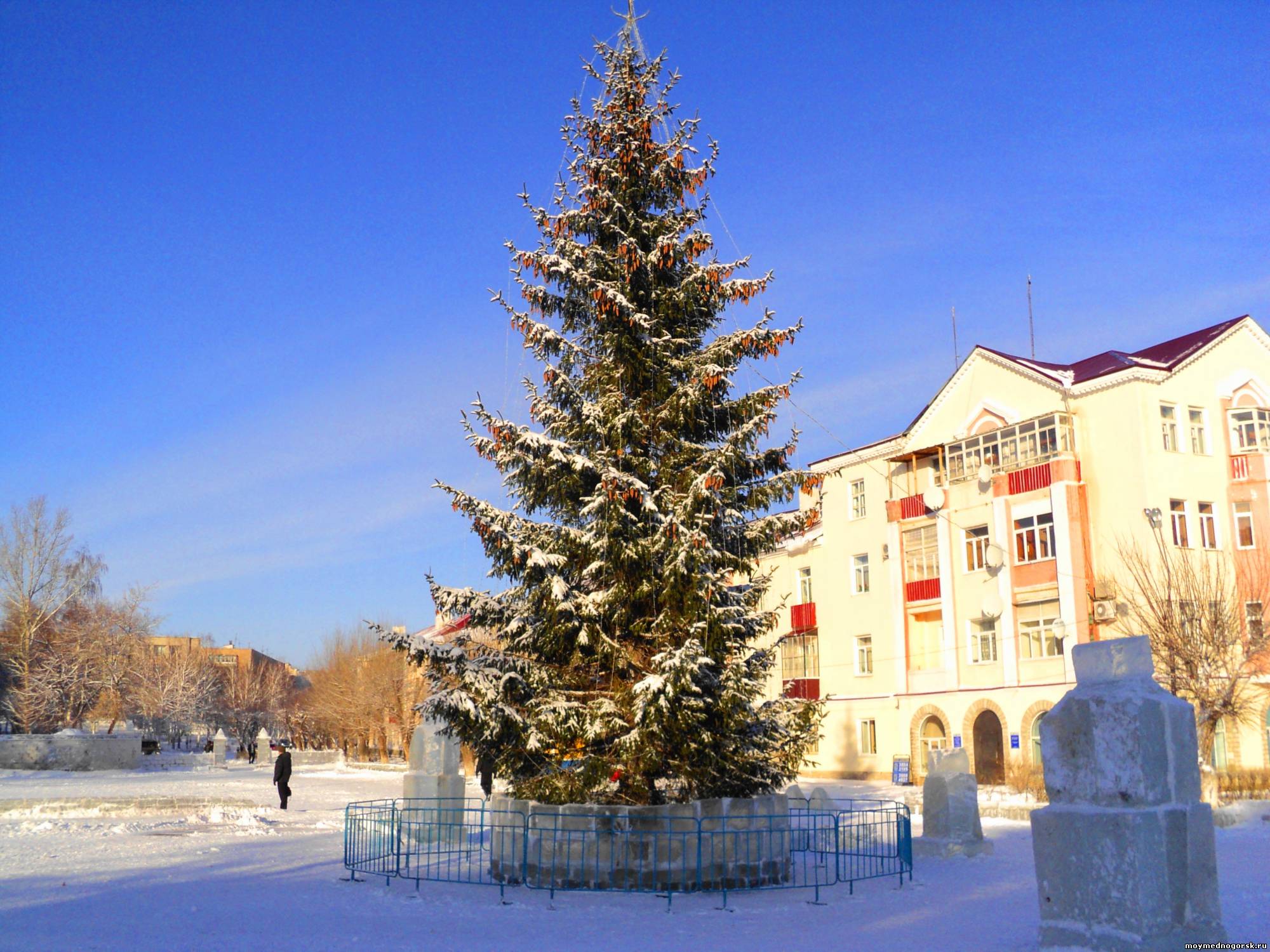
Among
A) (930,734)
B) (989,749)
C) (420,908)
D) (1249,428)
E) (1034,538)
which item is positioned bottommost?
(420,908)

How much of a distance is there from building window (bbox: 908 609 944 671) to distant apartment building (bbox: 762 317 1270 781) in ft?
0.18

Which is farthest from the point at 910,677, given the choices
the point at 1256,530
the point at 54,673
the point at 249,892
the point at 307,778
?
the point at 54,673

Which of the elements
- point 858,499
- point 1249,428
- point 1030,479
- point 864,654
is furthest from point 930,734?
point 1249,428

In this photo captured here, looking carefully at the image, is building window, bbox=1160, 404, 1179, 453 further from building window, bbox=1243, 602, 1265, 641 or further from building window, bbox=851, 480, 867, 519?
building window, bbox=851, 480, 867, 519

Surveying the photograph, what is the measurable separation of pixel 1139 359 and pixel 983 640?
35.4 feet

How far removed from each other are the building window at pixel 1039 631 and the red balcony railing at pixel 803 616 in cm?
1110

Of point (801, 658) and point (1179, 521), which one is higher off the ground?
point (1179, 521)

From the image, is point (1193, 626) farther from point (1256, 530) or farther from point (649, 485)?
point (649, 485)

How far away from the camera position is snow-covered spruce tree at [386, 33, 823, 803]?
12.9m

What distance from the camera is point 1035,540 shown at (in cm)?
3528

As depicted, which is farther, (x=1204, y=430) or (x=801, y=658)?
(x=801, y=658)

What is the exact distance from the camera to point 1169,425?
33.8 metres

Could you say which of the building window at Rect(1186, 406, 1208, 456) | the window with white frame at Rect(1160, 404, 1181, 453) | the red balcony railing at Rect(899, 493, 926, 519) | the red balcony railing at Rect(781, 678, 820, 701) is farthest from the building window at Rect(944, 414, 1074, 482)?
the red balcony railing at Rect(781, 678, 820, 701)

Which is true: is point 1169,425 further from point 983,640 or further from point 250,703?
point 250,703
